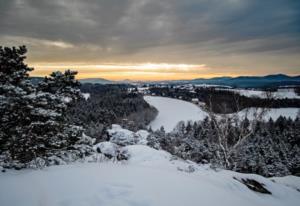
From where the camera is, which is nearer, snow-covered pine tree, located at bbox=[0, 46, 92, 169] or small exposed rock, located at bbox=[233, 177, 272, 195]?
small exposed rock, located at bbox=[233, 177, 272, 195]

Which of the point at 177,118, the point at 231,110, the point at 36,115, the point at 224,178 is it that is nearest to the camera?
the point at 224,178

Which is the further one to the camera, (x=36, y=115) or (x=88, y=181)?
(x=36, y=115)

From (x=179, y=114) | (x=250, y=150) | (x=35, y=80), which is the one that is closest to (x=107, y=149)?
(x=35, y=80)

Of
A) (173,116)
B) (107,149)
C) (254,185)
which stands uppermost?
(254,185)

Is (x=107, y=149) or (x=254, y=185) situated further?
(x=107, y=149)

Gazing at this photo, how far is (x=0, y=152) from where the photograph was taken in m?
8.02

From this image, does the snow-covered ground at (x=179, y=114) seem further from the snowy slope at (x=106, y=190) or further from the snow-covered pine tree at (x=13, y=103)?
the snowy slope at (x=106, y=190)

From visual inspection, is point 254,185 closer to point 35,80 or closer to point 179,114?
point 35,80

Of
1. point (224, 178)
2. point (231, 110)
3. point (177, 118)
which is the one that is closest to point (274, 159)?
point (231, 110)

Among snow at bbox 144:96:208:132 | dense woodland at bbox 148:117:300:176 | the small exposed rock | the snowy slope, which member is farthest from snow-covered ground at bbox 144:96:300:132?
the snowy slope

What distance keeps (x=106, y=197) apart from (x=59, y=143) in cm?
628

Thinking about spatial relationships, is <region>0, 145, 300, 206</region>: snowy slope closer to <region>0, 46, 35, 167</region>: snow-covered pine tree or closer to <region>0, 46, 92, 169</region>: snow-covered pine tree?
<region>0, 46, 92, 169</region>: snow-covered pine tree

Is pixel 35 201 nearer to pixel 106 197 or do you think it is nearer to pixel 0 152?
pixel 106 197

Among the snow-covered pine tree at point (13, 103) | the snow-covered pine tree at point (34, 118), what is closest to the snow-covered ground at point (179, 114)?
the snow-covered pine tree at point (34, 118)
